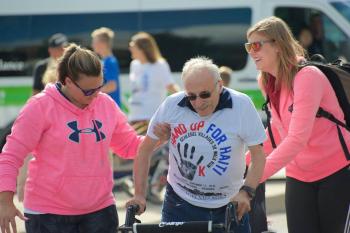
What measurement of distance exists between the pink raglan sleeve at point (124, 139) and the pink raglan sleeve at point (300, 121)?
2.38ft

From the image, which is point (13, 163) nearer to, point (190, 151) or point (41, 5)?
point (190, 151)

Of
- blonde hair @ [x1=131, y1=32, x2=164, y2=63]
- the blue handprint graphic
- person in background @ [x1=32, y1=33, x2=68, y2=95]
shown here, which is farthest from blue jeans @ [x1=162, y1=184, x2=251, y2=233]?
blonde hair @ [x1=131, y1=32, x2=164, y2=63]

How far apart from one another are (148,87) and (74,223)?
21.3 ft

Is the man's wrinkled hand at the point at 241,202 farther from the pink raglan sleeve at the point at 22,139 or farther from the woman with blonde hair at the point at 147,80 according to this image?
the woman with blonde hair at the point at 147,80

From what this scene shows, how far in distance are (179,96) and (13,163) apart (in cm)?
86

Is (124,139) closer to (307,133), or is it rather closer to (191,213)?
(191,213)

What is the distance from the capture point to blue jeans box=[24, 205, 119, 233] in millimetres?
4852

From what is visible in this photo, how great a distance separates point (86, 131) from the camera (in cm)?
484

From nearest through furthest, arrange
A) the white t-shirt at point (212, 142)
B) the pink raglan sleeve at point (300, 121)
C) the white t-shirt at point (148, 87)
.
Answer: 1. the white t-shirt at point (212, 142)
2. the pink raglan sleeve at point (300, 121)
3. the white t-shirt at point (148, 87)

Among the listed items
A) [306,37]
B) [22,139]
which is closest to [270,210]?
[306,37]

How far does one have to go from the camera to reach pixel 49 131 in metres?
4.79

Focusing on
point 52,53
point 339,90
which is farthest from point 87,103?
point 52,53

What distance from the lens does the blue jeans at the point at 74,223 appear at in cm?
485

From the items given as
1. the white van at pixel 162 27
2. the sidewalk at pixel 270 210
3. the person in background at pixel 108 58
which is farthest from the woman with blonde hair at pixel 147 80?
the white van at pixel 162 27
